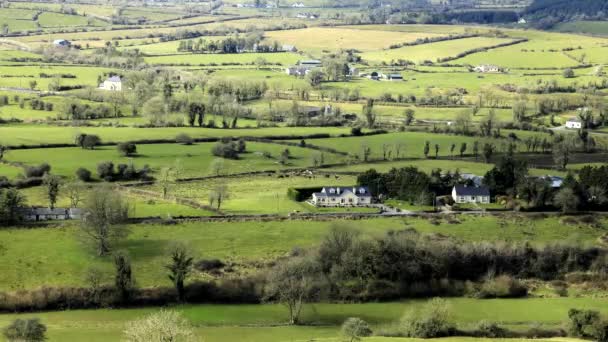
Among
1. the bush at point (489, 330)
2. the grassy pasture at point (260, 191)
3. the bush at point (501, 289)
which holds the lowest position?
the bush at point (501, 289)

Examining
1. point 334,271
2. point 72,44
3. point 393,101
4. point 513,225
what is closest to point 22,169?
point 334,271

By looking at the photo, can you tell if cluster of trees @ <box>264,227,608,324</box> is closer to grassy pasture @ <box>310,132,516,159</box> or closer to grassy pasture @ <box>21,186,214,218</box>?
grassy pasture @ <box>21,186,214,218</box>

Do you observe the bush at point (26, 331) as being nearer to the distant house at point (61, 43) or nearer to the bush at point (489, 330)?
the bush at point (489, 330)

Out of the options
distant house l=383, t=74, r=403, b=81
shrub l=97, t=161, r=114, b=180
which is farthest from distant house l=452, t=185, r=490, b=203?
distant house l=383, t=74, r=403, b=81

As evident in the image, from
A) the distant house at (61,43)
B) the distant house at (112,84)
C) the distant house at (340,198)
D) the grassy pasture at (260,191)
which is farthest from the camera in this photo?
the distant house at (61,43)

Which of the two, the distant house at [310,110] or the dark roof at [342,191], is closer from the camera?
the dark roof at [342,191]

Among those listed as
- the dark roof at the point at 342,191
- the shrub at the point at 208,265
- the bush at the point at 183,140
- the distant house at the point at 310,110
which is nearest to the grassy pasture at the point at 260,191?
the dark roof at the point at 342,191
